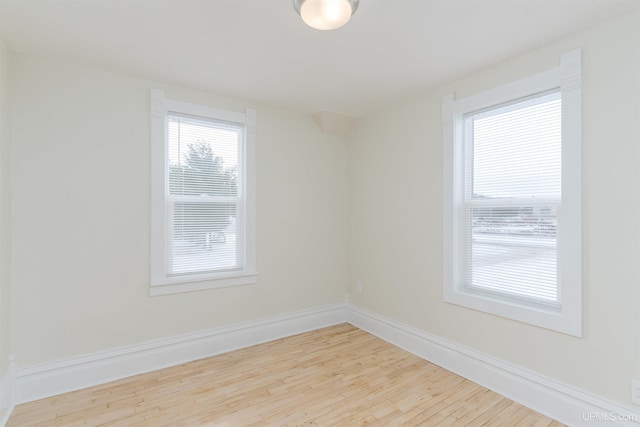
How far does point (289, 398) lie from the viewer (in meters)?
2.33

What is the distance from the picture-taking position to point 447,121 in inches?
111

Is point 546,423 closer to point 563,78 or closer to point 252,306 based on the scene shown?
point 563,78

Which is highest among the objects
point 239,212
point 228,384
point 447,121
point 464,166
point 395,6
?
point 395,6

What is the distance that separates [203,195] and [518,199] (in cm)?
279

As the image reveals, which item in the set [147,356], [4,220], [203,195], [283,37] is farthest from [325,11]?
[147,356]

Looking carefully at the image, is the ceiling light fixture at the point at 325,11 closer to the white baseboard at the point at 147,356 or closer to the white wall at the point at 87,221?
the white wall at the point at 87,221

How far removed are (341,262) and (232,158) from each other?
6.15ft

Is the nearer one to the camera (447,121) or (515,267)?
(515,267)

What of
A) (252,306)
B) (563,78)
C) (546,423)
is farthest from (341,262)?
(563,78)

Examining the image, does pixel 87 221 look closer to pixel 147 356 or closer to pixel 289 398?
pixel 147 356

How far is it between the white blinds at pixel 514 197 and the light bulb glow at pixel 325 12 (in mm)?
1605

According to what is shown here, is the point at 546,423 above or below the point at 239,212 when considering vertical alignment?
below

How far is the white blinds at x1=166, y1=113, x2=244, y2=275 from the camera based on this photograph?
2.94m

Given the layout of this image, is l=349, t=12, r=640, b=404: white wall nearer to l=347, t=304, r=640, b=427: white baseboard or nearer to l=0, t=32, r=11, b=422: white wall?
l=347, t=304, r=640, b=427: white baseboard
